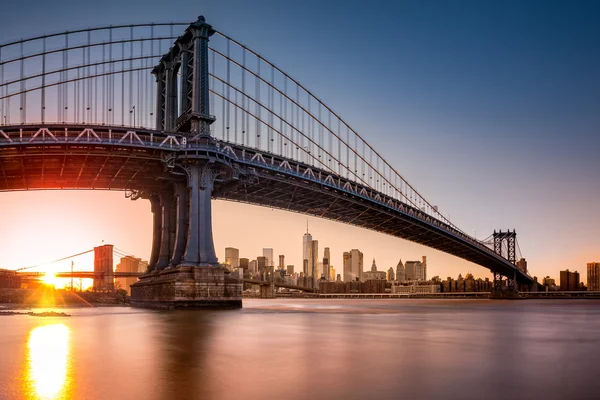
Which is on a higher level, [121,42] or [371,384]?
[121,42]

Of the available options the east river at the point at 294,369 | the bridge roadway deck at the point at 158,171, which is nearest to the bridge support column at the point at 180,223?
the bridge roadway deck at the point at 158,171

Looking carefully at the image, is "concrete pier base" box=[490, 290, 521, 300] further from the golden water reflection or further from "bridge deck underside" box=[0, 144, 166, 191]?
the golden water reflection

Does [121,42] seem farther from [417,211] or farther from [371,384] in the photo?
[371,384]

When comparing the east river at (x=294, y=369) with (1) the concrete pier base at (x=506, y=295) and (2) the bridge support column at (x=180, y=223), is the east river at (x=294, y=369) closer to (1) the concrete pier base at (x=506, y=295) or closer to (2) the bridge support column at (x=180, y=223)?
(2) the bridge support column at (x=180, y=223)

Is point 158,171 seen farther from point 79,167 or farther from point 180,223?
point 79,167

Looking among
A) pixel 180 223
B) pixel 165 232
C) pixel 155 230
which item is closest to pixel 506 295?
pixel 155 230

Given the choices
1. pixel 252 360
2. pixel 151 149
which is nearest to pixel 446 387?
pixel 252 360

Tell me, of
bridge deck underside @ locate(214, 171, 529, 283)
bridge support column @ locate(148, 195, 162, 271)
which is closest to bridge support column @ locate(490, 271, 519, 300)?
bridge deck underside @ locate(214, 171, 529, 283)
